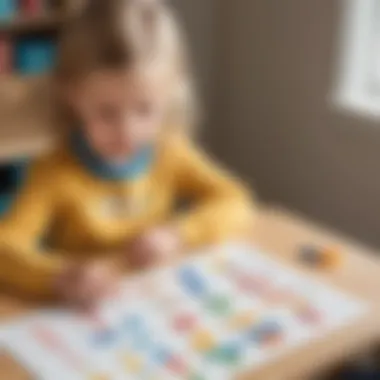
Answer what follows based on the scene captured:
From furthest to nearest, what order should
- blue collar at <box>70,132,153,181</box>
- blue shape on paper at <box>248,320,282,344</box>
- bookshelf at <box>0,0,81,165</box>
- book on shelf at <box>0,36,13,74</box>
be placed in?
book on shelf at <box>0,36,13,74</box>, bookshelf at <box>0,0,81,165</box>, blue collar at <box>70,132,153,181</box>, blue shape on paper at <box>248,320,282,344</box>

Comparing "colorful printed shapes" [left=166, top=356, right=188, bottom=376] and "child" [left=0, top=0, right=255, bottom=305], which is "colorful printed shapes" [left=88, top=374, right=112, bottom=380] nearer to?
"colorful printed shapes" [left=166, top=356, right=188, bottom=376]

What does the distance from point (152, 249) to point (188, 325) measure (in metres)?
0.18

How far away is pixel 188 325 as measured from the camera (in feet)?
3.45

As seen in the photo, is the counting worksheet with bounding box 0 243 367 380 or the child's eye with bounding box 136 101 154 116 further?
the child's eye with bounding box 136 101 154 116

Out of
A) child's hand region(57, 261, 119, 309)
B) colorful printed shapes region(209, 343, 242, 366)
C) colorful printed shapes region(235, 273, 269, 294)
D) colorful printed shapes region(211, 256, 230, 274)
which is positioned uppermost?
colorful printed shapes region(211, 256, 230, 274)

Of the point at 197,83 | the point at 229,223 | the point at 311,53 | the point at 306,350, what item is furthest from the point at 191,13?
the point at 306,350

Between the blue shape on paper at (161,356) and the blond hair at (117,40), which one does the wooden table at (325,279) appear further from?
the blond hair at (117,40)

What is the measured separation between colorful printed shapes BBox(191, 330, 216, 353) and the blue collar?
35cm

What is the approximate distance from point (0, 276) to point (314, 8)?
1.08 metres

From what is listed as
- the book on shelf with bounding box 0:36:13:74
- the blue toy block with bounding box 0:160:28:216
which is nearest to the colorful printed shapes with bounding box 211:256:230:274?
the blue toy block with bounding box 0:160:28:216

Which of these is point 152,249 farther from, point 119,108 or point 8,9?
point 8,9

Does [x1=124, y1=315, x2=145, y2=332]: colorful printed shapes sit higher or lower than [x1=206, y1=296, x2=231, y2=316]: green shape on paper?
lower

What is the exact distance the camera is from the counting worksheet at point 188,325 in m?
0.96

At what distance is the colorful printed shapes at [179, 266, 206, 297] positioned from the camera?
1144mm
